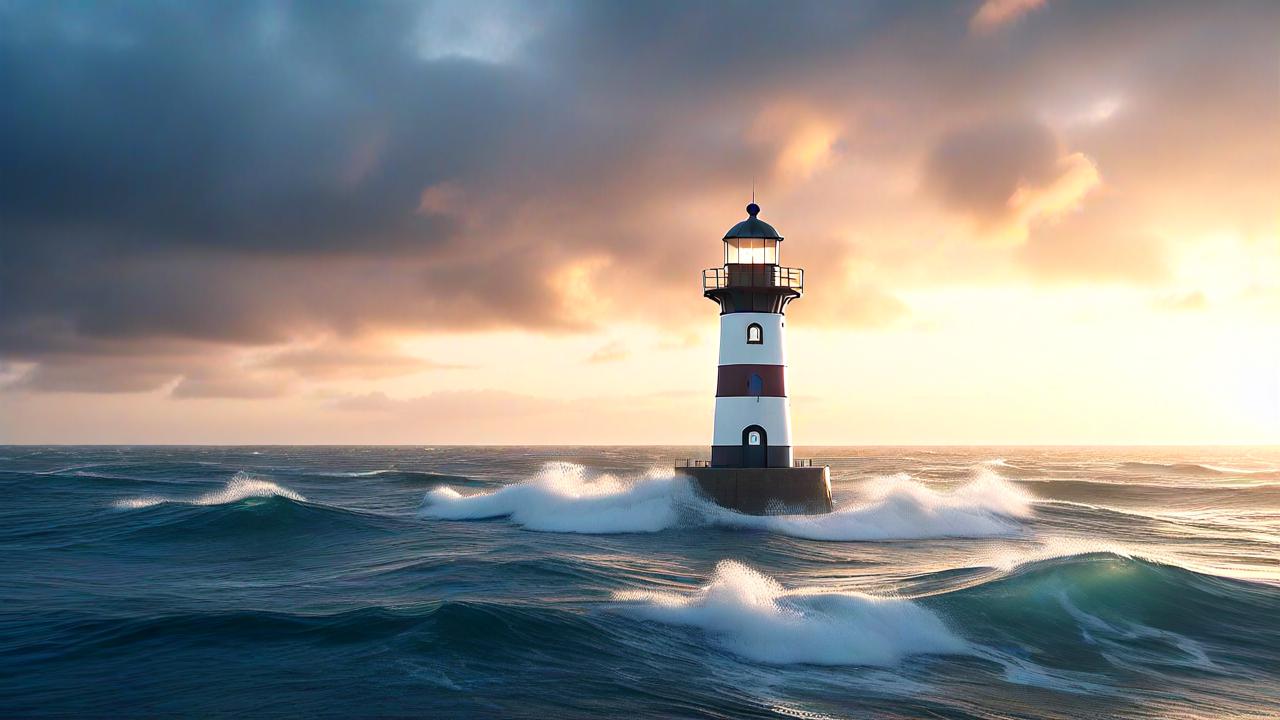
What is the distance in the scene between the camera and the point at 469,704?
10.2m

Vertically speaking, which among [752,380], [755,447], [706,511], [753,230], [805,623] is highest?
[753,230]

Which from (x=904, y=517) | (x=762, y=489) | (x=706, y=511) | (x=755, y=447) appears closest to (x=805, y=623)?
(x=762, y=489)

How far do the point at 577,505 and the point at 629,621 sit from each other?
17.4m

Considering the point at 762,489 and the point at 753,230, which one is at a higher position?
the point at 753,230

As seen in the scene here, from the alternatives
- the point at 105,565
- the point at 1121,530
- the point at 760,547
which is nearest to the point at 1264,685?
the point at 760,547

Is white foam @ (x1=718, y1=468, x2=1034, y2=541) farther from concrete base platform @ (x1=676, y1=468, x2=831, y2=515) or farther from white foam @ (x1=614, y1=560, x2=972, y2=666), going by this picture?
white foam @ (x1=614, y1=560, x2=972, y2=666)

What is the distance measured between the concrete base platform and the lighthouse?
0.10 ft

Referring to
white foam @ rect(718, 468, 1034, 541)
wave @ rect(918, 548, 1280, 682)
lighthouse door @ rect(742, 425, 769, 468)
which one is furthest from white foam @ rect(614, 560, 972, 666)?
lighthouse door @ rect(742, 425, 769, 468)

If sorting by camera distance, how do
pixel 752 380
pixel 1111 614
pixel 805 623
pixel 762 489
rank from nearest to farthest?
pixel 805 623 < pixel 1111 614 < pixel 762 489 < pixel 752 380

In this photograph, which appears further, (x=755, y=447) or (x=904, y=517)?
(x=904, y=517)

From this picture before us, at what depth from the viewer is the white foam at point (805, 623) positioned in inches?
490

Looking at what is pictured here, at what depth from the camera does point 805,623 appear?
1303cm

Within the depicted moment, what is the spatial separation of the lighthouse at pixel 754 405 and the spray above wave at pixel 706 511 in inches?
24.9

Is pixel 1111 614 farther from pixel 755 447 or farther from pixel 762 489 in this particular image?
pixel 755 447
